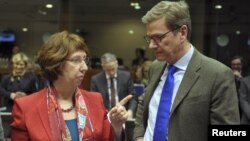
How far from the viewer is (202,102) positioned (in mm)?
3215

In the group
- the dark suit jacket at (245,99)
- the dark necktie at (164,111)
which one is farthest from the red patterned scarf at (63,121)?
the dark suit jacket at (245,99)

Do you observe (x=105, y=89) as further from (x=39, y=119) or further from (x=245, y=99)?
(x=39, y=119)

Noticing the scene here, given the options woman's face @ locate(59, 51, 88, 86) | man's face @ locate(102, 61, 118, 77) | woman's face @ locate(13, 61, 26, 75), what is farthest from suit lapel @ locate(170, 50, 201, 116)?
woman's face @ locate(13, 61, 26, 75)

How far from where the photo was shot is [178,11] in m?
3.36

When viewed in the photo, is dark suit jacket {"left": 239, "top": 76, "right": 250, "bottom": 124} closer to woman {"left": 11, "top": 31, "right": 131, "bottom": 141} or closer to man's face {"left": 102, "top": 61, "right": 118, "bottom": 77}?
man's face {"left": 102, "top": 61, "right": 118, "bottom": 77}

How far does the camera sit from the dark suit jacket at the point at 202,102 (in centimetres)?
320

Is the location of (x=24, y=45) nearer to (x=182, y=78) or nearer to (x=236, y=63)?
(x=236, y=63)

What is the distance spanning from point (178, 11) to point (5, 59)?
29.4ft

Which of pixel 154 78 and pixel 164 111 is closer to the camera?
pixel 164 111

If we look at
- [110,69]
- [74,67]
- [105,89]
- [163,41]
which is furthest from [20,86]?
[163,41]

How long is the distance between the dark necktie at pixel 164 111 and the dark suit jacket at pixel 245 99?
4126mm

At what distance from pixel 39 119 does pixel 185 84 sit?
94 centimetres

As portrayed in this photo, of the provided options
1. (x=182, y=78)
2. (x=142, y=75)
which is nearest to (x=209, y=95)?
(x=182, y=78)

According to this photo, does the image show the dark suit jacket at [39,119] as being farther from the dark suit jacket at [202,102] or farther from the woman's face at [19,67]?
the woman's face at [19,67]
